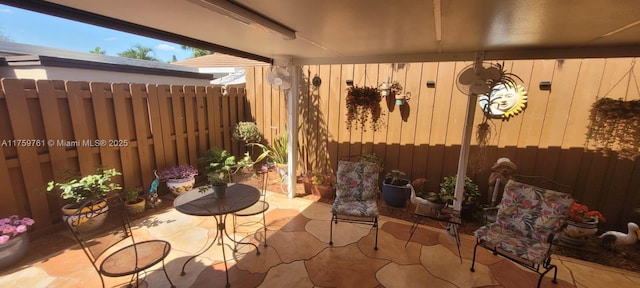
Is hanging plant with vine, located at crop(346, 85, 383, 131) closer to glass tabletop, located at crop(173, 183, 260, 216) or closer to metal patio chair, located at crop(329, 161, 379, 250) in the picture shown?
metal patio chair, located at crop(329, 161, 379, 250)

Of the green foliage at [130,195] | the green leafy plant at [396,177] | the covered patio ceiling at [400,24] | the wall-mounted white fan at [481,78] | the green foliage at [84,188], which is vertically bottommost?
the green foliage at [130,195]

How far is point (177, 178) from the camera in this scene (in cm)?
397

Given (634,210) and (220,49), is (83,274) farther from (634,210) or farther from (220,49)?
(634,210)

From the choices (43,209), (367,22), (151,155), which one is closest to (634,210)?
(367,22)

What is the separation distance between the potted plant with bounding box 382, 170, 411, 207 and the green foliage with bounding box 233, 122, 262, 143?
2767 millimetres

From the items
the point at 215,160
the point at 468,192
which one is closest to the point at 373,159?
the point at 468,192

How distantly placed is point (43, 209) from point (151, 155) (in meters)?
1.29

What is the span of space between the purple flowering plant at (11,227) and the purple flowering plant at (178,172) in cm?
148

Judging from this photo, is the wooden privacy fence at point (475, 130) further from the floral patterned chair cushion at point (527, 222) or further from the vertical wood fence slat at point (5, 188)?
the vertical wood fence slat at point (5, 188)


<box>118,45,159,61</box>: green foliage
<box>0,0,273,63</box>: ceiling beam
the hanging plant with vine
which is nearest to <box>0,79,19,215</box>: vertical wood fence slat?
<box>0,0,273,63</box>: ceiling beam

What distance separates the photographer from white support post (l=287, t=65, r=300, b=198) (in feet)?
12.5

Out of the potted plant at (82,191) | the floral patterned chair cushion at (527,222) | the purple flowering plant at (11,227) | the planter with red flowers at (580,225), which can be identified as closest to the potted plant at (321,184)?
the floral patterned chair cushion at (527,222)

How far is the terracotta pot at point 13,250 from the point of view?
2.35m

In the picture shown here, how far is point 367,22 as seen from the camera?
1.94 metres
